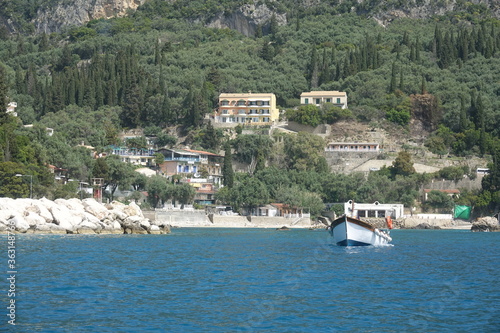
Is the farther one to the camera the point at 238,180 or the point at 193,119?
the point at 193,119

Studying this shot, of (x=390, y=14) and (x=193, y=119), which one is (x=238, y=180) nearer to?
(x=193, y=119)

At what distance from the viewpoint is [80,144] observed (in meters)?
88.5

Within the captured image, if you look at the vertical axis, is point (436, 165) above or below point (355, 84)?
below

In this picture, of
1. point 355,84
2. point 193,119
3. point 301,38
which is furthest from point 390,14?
point 193,119

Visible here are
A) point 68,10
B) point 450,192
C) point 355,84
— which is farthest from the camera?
point 68,10

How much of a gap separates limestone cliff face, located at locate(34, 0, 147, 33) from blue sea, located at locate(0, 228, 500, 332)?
409 ft

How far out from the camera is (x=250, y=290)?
25.4 metres

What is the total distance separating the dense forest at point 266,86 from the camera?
262ft

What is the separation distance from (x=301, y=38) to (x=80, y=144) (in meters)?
54.8

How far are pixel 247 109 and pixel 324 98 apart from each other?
31.4ft

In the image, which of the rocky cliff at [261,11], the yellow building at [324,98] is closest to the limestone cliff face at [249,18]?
the rocky cliff at [261,11]

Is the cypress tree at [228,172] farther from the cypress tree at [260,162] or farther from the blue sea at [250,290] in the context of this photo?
the blue sea at [250,290]

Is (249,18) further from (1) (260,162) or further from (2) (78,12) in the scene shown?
(1) (260,162)

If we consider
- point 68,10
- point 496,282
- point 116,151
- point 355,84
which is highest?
point 68,10
